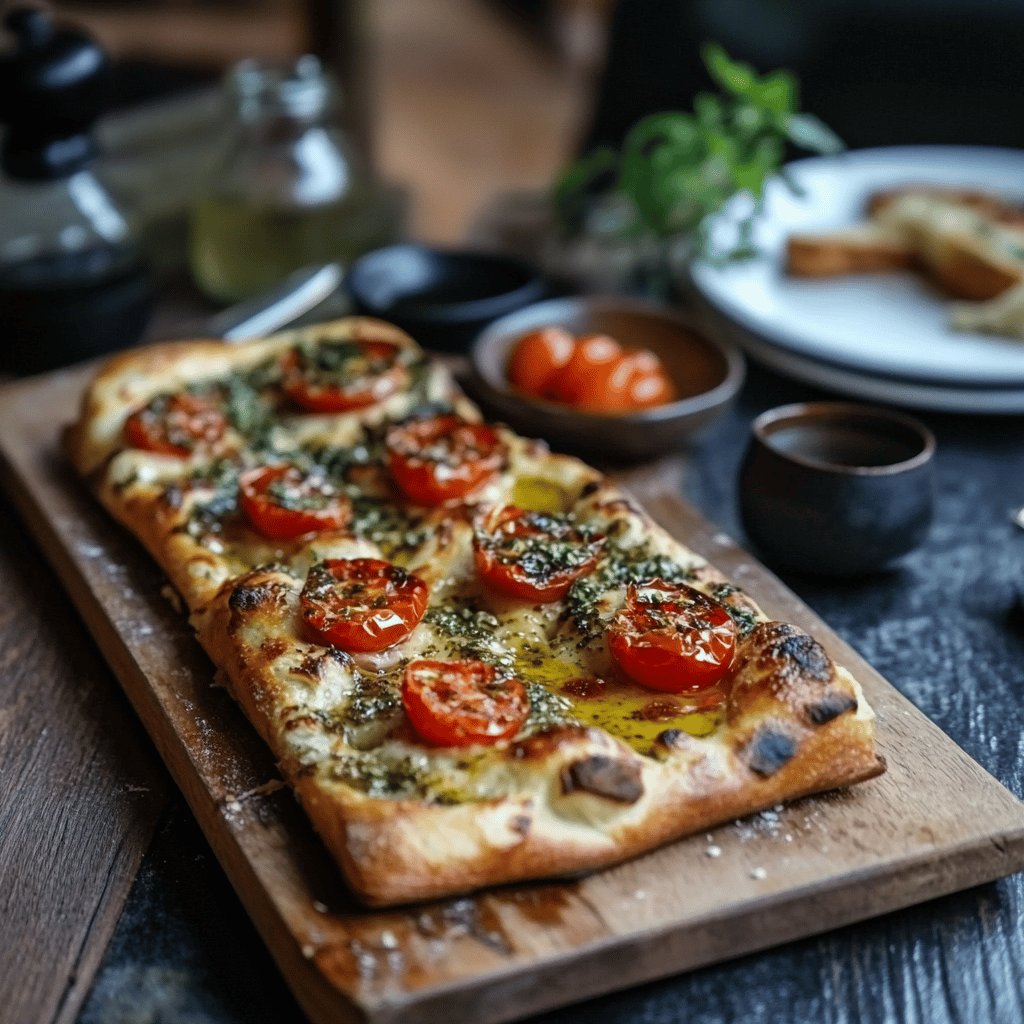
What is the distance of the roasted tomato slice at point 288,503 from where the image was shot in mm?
2904

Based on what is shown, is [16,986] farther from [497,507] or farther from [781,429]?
[781,429]

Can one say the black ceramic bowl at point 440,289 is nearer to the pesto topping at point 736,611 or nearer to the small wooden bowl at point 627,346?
the small wooden bowl at point 627,346

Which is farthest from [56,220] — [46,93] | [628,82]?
[628,82]

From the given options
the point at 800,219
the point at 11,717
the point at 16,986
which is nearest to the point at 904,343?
the point at 800,219

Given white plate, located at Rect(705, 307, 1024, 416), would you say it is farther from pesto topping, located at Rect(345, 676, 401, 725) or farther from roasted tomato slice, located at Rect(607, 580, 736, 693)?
pesto topping, located at Rect(345, 676, 401, 725)

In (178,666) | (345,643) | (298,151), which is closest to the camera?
(345,643)

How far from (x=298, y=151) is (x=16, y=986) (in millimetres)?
3400

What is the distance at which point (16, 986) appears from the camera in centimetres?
212

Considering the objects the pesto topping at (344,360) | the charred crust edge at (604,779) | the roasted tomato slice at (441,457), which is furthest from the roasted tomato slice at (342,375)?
the charred crust edge at (604,779)

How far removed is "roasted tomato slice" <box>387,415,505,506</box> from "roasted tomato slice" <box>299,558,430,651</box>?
15.9 inches

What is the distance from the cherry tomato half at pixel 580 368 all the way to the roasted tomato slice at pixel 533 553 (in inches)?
36.7

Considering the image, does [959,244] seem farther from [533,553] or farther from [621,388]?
[533,553]

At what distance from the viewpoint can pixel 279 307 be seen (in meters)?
4.20

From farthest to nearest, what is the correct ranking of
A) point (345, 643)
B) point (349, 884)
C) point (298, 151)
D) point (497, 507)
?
point (298, 151) → point (497, 507) → point (345, 643) → point (349, 884)
